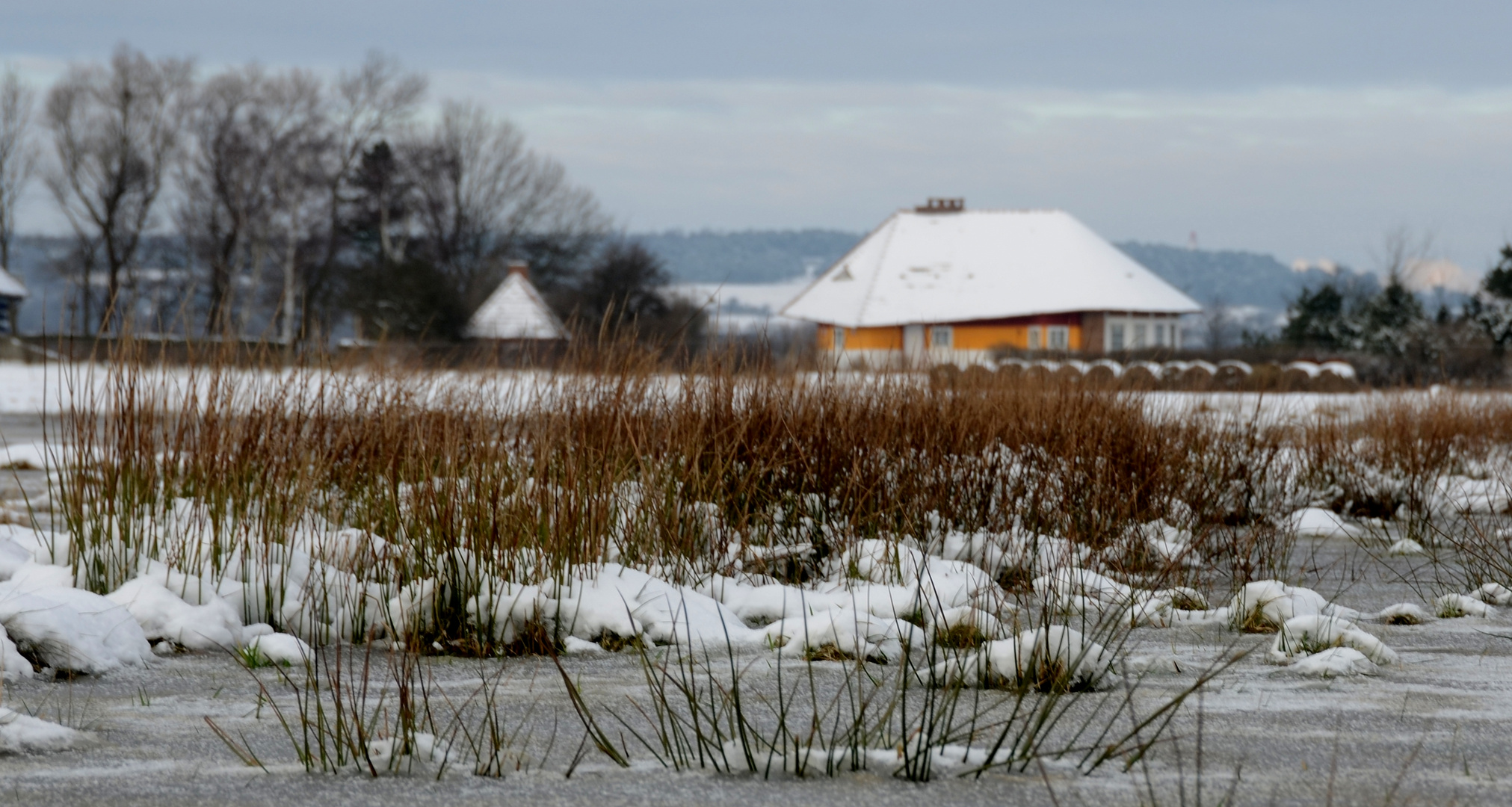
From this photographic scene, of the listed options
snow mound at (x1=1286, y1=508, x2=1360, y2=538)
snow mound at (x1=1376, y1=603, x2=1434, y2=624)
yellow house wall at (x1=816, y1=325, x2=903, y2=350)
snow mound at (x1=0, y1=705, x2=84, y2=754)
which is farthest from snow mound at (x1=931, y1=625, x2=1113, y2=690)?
yellow house wall at (x1=816, y1=325, x2=903, y2=350)

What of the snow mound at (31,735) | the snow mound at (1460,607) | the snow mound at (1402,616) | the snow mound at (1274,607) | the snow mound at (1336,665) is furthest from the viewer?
the snow mound at (1460,607)

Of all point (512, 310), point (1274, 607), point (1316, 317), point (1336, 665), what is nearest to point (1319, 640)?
point (1336, 665)

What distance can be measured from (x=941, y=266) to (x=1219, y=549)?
35.2m

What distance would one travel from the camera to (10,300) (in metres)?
43.8

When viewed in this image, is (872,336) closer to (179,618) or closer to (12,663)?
(179,618)

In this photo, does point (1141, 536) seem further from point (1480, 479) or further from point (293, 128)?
point (293, 128)

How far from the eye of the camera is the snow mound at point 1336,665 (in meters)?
3.72

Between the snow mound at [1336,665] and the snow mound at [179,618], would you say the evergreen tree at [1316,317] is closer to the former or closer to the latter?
the snow mound at [1336,665]

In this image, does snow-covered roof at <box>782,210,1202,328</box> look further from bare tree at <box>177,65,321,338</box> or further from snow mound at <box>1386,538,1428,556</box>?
snow mound at <box>1386,538,1428,556</box>

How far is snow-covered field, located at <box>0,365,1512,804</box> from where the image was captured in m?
2.85

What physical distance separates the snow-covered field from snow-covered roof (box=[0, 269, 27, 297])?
132ft

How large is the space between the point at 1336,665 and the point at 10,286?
44.8 m

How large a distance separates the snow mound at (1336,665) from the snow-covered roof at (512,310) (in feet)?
87.0

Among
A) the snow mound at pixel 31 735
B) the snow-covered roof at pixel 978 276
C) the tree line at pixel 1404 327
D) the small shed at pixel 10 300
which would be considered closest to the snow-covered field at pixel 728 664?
the snow mound at pixel 31 735
